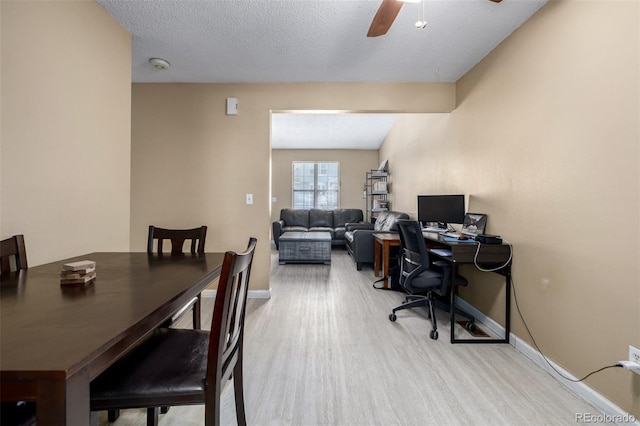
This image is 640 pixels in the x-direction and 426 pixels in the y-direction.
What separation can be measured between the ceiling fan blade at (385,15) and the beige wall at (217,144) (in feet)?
4.30

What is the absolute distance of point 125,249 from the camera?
217 centimetres

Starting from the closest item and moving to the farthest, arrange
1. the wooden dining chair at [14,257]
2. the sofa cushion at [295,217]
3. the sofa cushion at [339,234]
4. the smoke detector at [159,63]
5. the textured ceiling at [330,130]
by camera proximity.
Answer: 1. the wooden dining chair at [14,257]
2. the smoke detector at [159,63]
3. the textured ceiling at [330,130]
4. the sofa cushion at [339,234]
5. the sofa cushion at [295,217]

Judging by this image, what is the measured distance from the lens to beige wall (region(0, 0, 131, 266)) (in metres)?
1.35

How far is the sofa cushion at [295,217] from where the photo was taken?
6715 mm

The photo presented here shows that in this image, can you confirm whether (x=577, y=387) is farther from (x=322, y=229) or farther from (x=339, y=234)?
(x=322, y=229)

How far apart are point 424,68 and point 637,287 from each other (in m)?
2.28

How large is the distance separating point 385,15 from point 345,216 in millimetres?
5346

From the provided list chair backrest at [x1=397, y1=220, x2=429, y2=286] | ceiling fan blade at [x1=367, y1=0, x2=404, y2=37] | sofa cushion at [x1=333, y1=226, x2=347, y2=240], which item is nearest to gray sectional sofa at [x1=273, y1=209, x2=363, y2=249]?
sofa cushion at [x1=333, y1=226, x2=347, y2=240]

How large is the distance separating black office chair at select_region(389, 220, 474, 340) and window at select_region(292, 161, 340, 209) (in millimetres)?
4907

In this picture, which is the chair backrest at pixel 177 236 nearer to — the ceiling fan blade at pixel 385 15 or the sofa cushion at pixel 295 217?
the ceiling fan blade at pixel 385 15

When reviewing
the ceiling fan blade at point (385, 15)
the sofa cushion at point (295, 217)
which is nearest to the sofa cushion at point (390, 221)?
the sofa cushion at point (295, 217)

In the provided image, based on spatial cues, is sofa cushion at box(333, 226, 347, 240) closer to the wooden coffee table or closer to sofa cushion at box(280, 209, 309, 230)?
sofa cushion at box(280, 209, 309, 230)

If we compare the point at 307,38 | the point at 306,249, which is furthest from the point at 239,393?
the point at 306,249

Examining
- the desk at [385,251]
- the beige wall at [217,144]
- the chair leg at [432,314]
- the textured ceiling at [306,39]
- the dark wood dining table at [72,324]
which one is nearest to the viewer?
the dark wood dining table at [72,324]
